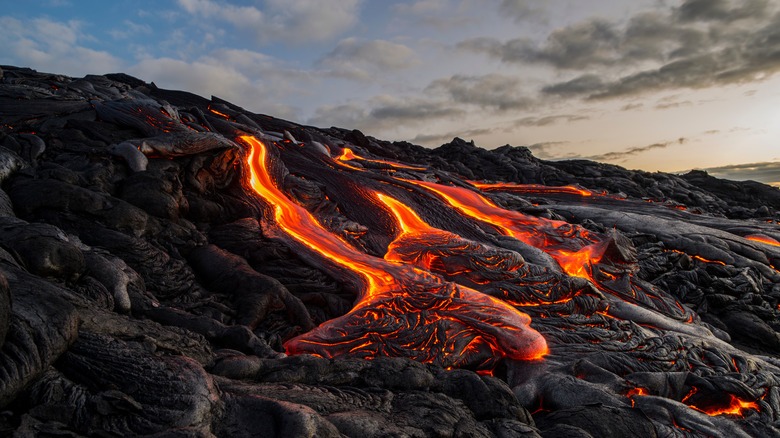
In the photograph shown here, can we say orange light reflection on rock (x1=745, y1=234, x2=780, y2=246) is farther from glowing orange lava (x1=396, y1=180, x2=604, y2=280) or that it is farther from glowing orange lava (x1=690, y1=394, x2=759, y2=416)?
glowing orange lava (x1=690, y1=394, x2=759, y2=416)

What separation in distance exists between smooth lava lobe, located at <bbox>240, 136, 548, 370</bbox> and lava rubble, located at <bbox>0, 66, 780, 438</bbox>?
0.04m

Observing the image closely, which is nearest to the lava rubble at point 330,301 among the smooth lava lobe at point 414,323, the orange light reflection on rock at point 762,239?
the smooth lava lobe at point 414,323

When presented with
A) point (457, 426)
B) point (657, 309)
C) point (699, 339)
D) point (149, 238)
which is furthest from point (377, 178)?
point (457, 426)

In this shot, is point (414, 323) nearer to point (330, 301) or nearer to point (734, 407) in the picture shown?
point (330, 301)

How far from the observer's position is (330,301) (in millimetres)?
7957

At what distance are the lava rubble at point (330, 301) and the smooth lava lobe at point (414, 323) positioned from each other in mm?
43

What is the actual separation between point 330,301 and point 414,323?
2.02 metres

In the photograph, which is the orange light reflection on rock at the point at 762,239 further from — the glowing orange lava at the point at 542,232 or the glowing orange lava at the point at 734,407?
the glowing orange lava at the point at 734,407

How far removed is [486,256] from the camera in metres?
9.12

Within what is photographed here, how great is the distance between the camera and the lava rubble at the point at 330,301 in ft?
9.69

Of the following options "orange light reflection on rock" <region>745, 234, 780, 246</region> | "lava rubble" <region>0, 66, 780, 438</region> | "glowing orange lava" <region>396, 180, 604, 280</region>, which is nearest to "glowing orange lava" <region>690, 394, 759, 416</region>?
"lava rubble" <region>0, 66, 780, 438</region>

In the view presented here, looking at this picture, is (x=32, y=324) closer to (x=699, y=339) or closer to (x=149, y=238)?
(x=149, y=238)

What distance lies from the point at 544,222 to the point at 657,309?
4390 mm

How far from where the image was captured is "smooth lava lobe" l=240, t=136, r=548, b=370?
245 inches
